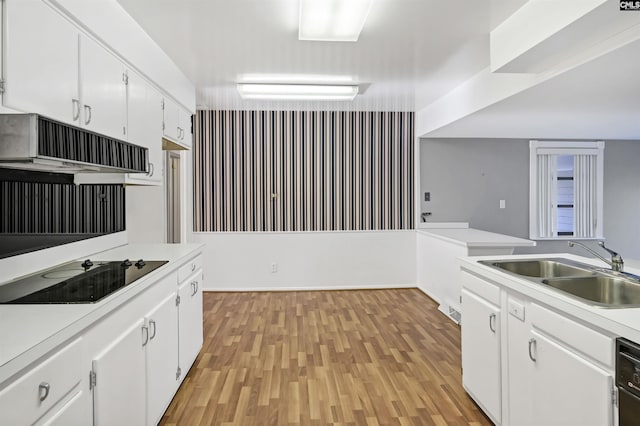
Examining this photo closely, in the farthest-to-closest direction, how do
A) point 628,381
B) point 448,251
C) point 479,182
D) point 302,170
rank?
point 479,182 → point 302,170 → point 448,251 → point 628,381

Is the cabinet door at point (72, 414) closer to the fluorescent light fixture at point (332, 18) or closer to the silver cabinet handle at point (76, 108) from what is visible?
the silver cabinet handle at point (76, 108)

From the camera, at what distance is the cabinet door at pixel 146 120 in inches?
99.4

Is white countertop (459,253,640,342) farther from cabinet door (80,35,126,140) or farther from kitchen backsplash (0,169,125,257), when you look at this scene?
kitchen backsplash (0,169,125,257)

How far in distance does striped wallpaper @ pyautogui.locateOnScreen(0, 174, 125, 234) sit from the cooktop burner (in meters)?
0.26

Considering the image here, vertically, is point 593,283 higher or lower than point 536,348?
higher

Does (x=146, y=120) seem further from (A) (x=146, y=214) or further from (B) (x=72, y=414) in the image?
(B) (x=72, y=414)

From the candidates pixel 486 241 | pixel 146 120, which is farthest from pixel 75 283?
pixel 486 241

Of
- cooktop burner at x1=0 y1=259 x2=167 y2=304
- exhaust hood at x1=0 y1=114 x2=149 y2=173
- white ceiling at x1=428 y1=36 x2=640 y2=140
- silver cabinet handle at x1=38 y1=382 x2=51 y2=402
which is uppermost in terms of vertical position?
white ceiling at x1=428 y1=36 x2=640 y2=140

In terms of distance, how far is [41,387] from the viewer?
A: 113cm

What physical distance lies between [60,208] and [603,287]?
9.84 feet

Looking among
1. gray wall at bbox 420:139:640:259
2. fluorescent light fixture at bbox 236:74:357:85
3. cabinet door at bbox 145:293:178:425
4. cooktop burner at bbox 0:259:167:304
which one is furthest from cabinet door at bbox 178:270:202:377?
gray wall at bbox 420:139:640:259

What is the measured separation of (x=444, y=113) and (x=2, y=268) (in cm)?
414

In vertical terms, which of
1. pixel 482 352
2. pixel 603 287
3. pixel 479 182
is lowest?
pixel 482 352

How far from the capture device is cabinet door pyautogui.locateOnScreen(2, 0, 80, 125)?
144 cm
